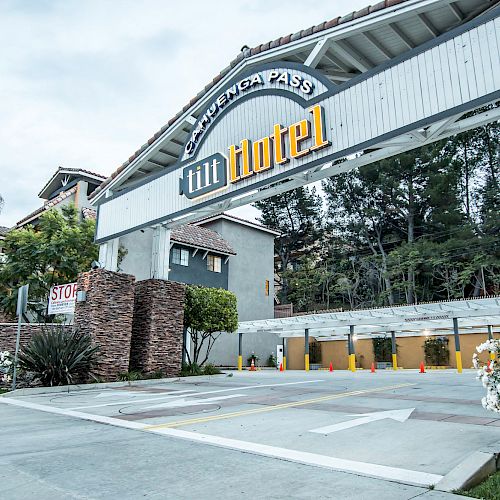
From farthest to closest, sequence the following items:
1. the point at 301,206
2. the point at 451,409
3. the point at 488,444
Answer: the point at 301,206 → the point at 451,409 → the point at 488,444

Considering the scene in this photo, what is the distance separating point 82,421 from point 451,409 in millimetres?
6434

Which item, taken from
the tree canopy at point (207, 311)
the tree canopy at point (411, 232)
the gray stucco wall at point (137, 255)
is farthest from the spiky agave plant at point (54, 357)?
the tree canopy at point (411, 232)

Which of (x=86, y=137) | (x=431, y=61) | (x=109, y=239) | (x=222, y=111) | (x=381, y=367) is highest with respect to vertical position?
(x=86, y=137)

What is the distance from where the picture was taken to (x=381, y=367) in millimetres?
33094

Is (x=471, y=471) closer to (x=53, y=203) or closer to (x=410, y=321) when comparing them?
(x=410, y=321)

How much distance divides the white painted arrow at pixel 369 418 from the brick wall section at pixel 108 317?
29.7ft

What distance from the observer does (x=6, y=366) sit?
516 inches

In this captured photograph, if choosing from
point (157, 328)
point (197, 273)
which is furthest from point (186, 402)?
point (197, 273)

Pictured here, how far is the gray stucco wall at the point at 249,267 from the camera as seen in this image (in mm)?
34156

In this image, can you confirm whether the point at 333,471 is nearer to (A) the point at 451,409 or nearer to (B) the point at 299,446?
(B) the point at 299,446

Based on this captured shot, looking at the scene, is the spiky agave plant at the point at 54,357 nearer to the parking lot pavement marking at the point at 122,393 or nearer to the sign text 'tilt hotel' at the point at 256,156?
the parking lot pavement marking at the point at 122,393

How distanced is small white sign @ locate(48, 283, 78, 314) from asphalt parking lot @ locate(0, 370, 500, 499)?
5.50 meters

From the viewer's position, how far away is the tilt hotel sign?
37.2 ft

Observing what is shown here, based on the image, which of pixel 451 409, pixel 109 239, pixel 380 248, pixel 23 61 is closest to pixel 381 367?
pixel 380 248
